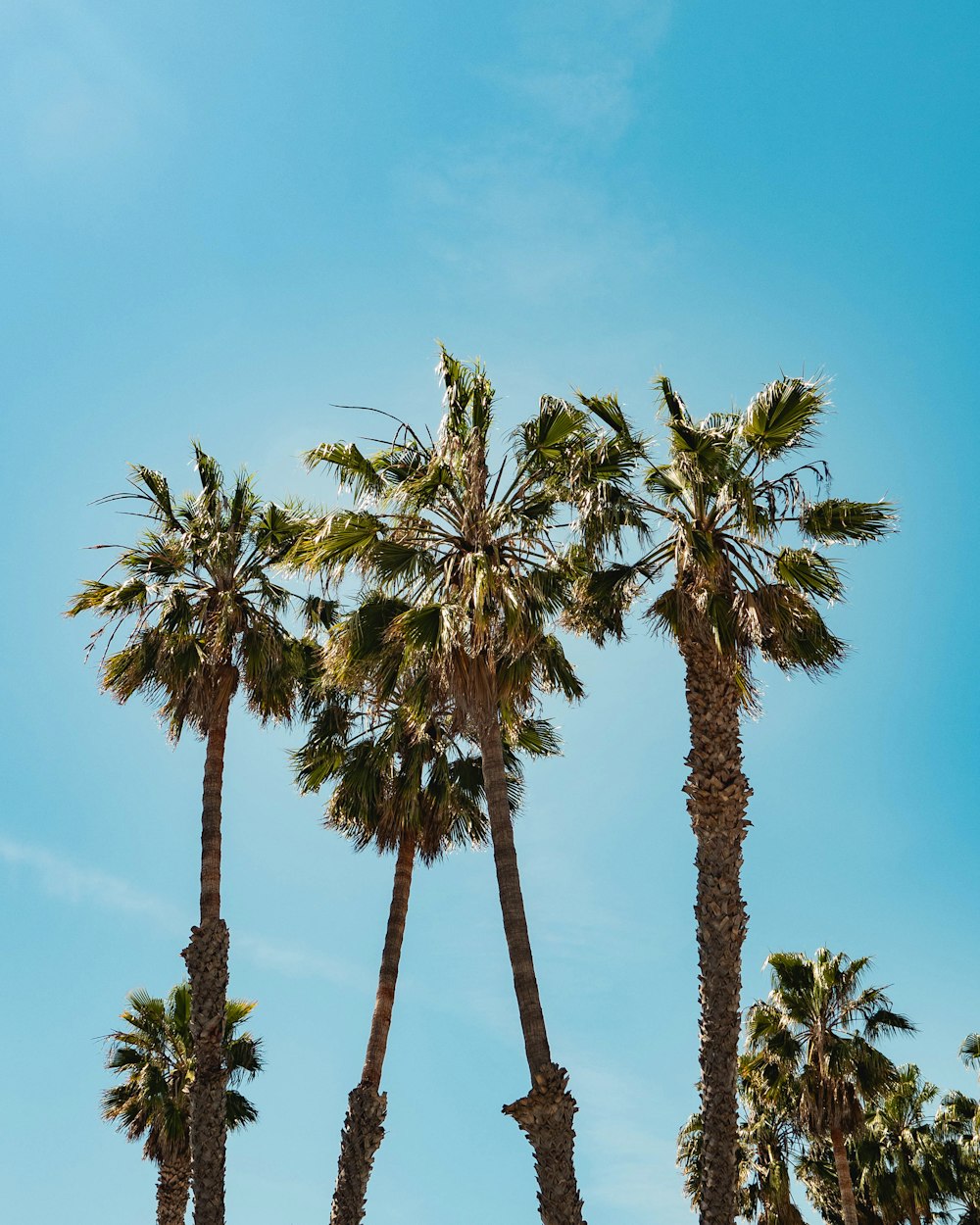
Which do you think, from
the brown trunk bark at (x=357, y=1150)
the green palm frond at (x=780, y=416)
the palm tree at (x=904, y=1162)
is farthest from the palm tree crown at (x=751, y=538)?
the palm tree at (x=904, y=1162)

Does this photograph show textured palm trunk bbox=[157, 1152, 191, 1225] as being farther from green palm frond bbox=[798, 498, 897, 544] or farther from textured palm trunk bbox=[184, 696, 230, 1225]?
green palm frond bbox=[798, 498, 897, 544]

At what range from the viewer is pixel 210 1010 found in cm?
1596

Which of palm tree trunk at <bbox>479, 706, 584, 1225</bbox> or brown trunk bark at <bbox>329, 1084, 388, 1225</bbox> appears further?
brown trunk bark at <bbox>329, 1084, 388, 1225</bbox>

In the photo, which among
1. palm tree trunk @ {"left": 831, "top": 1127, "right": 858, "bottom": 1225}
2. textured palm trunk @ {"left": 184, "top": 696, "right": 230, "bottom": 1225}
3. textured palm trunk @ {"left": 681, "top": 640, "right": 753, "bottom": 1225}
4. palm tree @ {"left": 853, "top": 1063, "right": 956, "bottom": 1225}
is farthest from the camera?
palm tree @ {"left": 853, "top": 1063, "right": 956, "bottom": 1225}

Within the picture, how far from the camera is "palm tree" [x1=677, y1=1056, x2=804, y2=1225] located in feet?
78.3

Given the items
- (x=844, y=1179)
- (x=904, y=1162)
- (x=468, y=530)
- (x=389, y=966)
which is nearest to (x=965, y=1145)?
(x=904, y=1162)

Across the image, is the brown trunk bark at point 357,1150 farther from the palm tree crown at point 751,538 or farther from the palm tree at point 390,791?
the palm tree crown at point 751,538

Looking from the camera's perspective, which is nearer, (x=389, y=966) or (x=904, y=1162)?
(x=389, y=966)

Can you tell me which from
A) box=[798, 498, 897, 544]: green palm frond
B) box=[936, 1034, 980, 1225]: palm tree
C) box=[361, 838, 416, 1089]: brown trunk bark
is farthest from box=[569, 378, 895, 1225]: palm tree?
box=[936, 1034, 980, 1225]: palm tree

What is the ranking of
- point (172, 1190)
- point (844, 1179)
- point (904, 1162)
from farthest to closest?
1. point (904, 1162)
2. point (844, 1179)
3. point (172, 1190)

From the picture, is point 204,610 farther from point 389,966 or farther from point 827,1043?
point 827,1043

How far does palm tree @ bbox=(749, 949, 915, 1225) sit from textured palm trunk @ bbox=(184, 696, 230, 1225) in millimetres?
12805

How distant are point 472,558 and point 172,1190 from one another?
14.1m

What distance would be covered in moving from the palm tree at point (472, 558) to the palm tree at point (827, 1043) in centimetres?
1205
